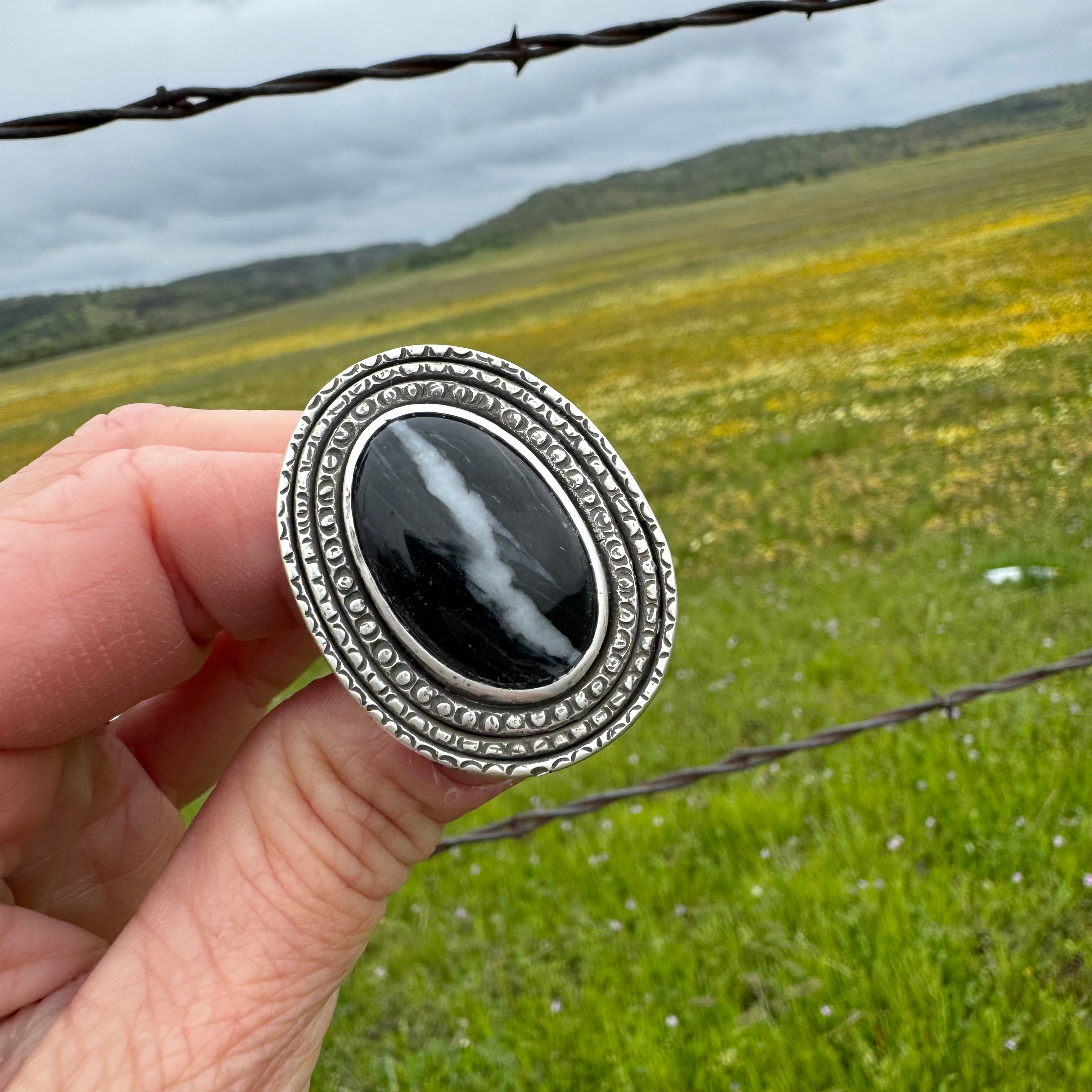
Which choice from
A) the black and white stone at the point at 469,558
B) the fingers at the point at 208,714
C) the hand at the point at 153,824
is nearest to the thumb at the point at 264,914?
the hand at the point at 153,824

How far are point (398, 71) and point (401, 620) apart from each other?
133 centimetres

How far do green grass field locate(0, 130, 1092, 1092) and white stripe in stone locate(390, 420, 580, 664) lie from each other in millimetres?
1776

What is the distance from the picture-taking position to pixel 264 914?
158 cm

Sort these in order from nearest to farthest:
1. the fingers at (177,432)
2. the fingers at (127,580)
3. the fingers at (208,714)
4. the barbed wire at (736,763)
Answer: the fingers at (127,580)
the fingers at (177,432)
the fingers at (208,714)
the barbed wire at (736,763)

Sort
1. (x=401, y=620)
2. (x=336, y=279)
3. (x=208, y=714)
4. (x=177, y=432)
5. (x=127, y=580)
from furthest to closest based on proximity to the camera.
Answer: (x=336, y=279) < (x=208, y=714) < (x=177, y=432) < (x=127, y=580) < (x=401, y=620)

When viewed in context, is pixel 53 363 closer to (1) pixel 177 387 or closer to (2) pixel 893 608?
(2) pixel 893 608

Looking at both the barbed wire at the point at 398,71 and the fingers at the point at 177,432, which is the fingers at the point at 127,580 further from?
the barbed wire at the point at 398,71

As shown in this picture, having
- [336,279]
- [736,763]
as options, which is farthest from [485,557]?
[336,279]

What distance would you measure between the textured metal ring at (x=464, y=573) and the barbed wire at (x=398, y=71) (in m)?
0.77

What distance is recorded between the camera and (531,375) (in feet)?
5.73

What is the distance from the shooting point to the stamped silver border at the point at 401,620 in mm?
1474

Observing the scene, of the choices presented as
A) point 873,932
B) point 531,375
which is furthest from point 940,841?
point 531,375

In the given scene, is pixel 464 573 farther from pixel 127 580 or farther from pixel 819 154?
pixel 819 154

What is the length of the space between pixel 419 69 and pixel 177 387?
14240 millimetres
